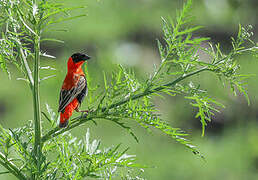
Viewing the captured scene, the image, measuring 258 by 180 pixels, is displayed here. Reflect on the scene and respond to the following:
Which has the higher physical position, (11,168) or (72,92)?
(72,92)

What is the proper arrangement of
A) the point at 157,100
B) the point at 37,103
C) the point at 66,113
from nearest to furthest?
the point at 37,103 < the point at 66,113 < the point at 157,100

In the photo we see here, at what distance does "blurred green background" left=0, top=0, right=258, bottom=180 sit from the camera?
3.89 metres

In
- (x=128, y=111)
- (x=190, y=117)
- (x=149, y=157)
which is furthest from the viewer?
(x=190, y=117)

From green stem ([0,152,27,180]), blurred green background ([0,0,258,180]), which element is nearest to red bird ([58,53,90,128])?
green stem ([0,152,27,180])

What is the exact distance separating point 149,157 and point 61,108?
9.23ft

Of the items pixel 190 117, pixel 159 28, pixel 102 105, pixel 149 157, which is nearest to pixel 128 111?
pixel 102 105

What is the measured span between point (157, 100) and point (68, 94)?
3.48 meters

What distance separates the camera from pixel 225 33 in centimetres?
512

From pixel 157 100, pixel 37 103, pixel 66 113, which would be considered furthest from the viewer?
pixel 157 100

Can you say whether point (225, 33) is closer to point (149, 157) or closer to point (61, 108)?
point (149, 157)

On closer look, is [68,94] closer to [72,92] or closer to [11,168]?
[72,92]

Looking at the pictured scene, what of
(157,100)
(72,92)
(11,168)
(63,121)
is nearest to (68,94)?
(72,92)

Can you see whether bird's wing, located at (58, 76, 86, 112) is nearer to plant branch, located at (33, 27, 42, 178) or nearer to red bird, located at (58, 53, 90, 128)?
red bird, located at (58, 53, 90, 128)

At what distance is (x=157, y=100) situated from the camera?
4578 millimetres
